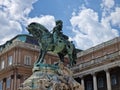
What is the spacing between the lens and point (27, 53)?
2042 inches

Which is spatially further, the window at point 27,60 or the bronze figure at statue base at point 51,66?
the window at point 27,60

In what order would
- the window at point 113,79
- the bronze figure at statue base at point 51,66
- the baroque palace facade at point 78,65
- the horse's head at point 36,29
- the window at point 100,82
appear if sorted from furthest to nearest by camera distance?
the window at point 100,82
the window at point 113,79
the baroque palace facade at point 78,65
the horse's head at point 36,29
the bronze figure at statue base at point 51,66

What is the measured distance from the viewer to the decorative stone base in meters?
15.7

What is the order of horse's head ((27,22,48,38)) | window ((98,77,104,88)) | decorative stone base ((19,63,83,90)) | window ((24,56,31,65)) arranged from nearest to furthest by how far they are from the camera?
decorative stone base ((19,63,83,90)) → horse's head ((27,22,48,38)) → window ((98,77,104,88)) → window ((24,56,31,65))

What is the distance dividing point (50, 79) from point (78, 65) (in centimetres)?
Answer: 3343

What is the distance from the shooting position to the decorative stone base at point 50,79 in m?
15.7

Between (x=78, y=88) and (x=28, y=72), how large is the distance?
3427 centimetres

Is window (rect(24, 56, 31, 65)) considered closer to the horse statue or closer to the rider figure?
the rider figure

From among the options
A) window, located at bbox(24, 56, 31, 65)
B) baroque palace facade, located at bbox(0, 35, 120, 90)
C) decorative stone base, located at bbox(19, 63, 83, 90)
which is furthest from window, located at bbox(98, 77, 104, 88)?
decorative stone base, located at bbox(19, 63, 83, 90)

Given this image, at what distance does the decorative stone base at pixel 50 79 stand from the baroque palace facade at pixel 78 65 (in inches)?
1042

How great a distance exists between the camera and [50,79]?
16.0 meters

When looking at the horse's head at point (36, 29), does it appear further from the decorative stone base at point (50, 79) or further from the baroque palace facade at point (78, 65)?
the baroque palace facade at point (78, 65)

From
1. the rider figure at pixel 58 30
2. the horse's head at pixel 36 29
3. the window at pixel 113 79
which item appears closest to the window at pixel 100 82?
the window at pixel 113 79

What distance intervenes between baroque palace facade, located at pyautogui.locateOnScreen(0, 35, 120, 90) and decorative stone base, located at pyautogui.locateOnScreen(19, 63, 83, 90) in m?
26.5
